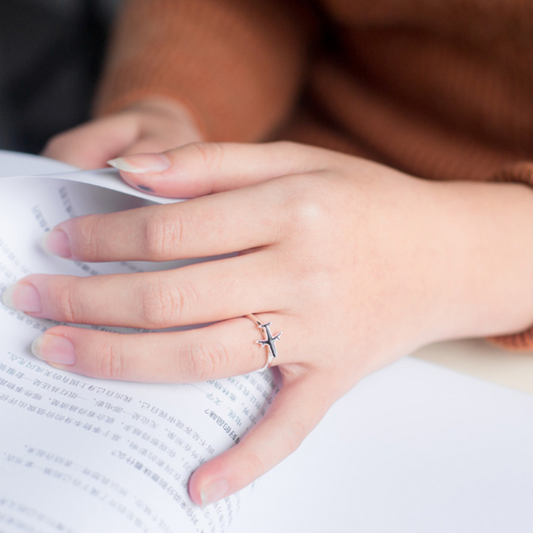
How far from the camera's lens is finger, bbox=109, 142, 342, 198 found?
1.40 ft

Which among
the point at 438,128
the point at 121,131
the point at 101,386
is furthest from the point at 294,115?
the point at 101,386

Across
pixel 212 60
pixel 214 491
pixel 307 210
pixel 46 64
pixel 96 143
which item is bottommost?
pixel 214 491

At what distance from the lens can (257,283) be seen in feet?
1.36

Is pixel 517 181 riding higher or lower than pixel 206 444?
higher

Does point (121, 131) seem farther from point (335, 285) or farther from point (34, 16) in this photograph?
point (34, 16)

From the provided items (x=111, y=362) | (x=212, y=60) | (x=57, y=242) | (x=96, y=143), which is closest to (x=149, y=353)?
(x=111, y=362)

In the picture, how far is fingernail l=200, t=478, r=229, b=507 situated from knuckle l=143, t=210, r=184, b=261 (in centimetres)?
17

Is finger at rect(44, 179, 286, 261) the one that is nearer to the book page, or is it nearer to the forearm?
the book page

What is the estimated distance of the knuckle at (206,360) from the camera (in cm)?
40

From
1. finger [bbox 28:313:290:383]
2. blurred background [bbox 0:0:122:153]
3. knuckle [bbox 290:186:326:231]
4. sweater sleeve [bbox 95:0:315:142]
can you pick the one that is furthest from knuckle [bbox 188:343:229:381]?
blurred background [bbox 0:0:122:153]

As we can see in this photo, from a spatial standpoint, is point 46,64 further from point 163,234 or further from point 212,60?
point 163,234

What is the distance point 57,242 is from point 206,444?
21cm

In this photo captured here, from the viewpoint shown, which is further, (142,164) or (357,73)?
(357,73)

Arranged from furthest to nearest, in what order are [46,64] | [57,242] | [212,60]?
1. [46,64]
2. [212,60]
3. [57,242]
